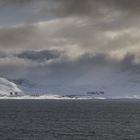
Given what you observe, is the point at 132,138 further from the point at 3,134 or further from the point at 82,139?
the point at 3,134

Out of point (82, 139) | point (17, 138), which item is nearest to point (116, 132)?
point (82, 139)

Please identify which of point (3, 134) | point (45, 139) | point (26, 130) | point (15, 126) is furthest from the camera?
point (15, 126)

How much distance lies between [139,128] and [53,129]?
30.1 m

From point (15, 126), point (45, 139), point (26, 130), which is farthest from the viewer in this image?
point (15, 126)

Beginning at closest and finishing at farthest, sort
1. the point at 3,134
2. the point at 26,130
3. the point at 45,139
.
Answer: the point at 45,139, the point at 3,134, the point at 26,130

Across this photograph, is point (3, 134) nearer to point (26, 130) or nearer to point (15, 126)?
point (26, 130)

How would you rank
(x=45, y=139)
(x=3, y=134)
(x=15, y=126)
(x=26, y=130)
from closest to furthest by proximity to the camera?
1. (x=45, y=139)
2. (x=3, y=134)
3. (x=26, y=130)
4. (x=15, y=126)

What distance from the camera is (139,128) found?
170 meters

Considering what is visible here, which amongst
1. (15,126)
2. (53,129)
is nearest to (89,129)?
(53,129)

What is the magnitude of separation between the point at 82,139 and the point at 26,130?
95.2ft

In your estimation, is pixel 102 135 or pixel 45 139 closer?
pixel 45 139

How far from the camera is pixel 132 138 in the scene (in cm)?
14025

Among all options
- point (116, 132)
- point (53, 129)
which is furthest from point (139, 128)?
point (53, 129)

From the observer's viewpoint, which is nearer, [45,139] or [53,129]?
[45,139]
